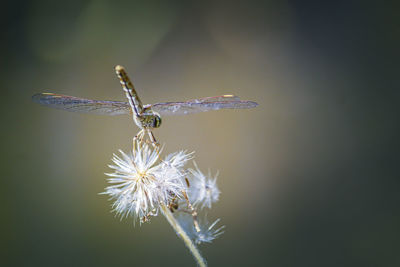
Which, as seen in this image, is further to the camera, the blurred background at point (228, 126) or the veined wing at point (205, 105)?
the blurred background at point (228, 126)

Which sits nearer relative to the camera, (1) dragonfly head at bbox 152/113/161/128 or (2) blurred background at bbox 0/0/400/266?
(1) dragonfly head at bbox 152/113/161/128

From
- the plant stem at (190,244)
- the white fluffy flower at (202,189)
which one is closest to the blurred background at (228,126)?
the white fluffy flower at (202,189)

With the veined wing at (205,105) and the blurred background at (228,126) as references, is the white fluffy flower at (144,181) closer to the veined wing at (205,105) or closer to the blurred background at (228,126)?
the veined wing at (205,105)

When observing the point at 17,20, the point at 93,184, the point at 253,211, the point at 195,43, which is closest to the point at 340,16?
the point at 195,43

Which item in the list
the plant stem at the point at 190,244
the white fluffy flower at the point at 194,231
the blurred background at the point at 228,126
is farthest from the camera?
the blurred background at the point at 228,126

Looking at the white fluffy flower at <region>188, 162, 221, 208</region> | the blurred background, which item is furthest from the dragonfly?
the blurred background

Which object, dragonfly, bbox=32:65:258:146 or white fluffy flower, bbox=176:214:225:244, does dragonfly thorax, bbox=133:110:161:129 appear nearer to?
dragonfly, bbox=32:65:258:146

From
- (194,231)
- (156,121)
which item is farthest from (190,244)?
(156,121)
